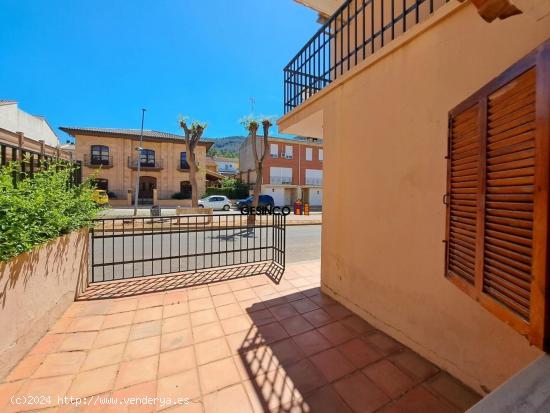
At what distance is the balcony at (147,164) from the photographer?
87.4ft

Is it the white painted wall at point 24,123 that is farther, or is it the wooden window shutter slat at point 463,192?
the white painted wall at point 24,123

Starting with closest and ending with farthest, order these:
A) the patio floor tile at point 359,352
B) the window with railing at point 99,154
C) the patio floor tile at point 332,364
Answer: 1. the patio floor tile at point 332,364
2. the patio floor tile at point 359,352
3. the window with railing at point 99,154

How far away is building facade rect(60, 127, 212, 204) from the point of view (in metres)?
25.5

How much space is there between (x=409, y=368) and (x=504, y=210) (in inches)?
67.6

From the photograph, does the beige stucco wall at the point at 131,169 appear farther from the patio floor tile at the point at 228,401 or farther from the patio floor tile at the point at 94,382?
the patio floor tile at the point at 228,401

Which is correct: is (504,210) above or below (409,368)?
above

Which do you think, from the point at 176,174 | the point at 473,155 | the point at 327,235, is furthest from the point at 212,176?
the point at 473,155

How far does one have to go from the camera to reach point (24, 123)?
70.6 ft

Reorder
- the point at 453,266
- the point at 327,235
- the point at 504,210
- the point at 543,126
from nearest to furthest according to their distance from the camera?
1. the point at 543,126
2. the point at 504,210
3. the point at 453,266
4. the point at 327,235

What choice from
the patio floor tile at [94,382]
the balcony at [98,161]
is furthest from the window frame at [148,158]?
the patio floor tile at [94,382]

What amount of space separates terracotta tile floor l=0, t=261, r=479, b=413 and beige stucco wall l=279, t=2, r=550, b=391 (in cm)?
31

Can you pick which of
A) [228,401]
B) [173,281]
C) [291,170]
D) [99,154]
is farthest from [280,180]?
[228,401]

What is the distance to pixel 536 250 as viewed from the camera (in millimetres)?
1018

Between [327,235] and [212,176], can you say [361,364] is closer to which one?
[327,235]
